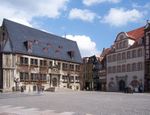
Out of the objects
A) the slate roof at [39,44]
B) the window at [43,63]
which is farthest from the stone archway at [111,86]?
the window at [43,63]

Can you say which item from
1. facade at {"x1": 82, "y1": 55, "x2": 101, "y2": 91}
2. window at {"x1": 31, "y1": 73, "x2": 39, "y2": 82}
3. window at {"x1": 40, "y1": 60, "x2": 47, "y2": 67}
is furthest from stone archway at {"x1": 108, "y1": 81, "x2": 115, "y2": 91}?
window at {"x1": 31, "y1": 73, "x2": 39, "y2": 82}

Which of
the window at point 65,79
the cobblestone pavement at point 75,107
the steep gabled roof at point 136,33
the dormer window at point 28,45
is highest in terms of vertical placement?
the steep gabled roof at point 136,33

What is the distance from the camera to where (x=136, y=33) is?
6556 cm

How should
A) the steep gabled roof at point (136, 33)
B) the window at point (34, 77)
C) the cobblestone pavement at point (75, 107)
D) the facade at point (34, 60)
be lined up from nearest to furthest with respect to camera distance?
the cobblestone pavement at point (75, 107) → the facade at point (34, 60) → the window at point (34, 77) → the steep gabled roof at point (136, 33)

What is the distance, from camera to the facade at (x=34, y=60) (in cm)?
5462

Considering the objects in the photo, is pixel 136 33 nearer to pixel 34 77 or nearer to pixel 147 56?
pixel 147 56

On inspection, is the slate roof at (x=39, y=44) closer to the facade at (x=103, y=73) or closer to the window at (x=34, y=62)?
the window at (x=34, y=62)

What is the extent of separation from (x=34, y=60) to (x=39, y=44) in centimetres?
466

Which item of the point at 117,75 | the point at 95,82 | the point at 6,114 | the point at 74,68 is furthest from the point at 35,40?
the point at 6,114

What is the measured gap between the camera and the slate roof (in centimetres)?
5653

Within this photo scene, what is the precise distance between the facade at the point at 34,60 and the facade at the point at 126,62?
8.19 meters

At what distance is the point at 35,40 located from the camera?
203 ft

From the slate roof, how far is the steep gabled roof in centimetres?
1364

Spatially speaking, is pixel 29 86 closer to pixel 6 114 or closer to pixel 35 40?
pixel 35 40
